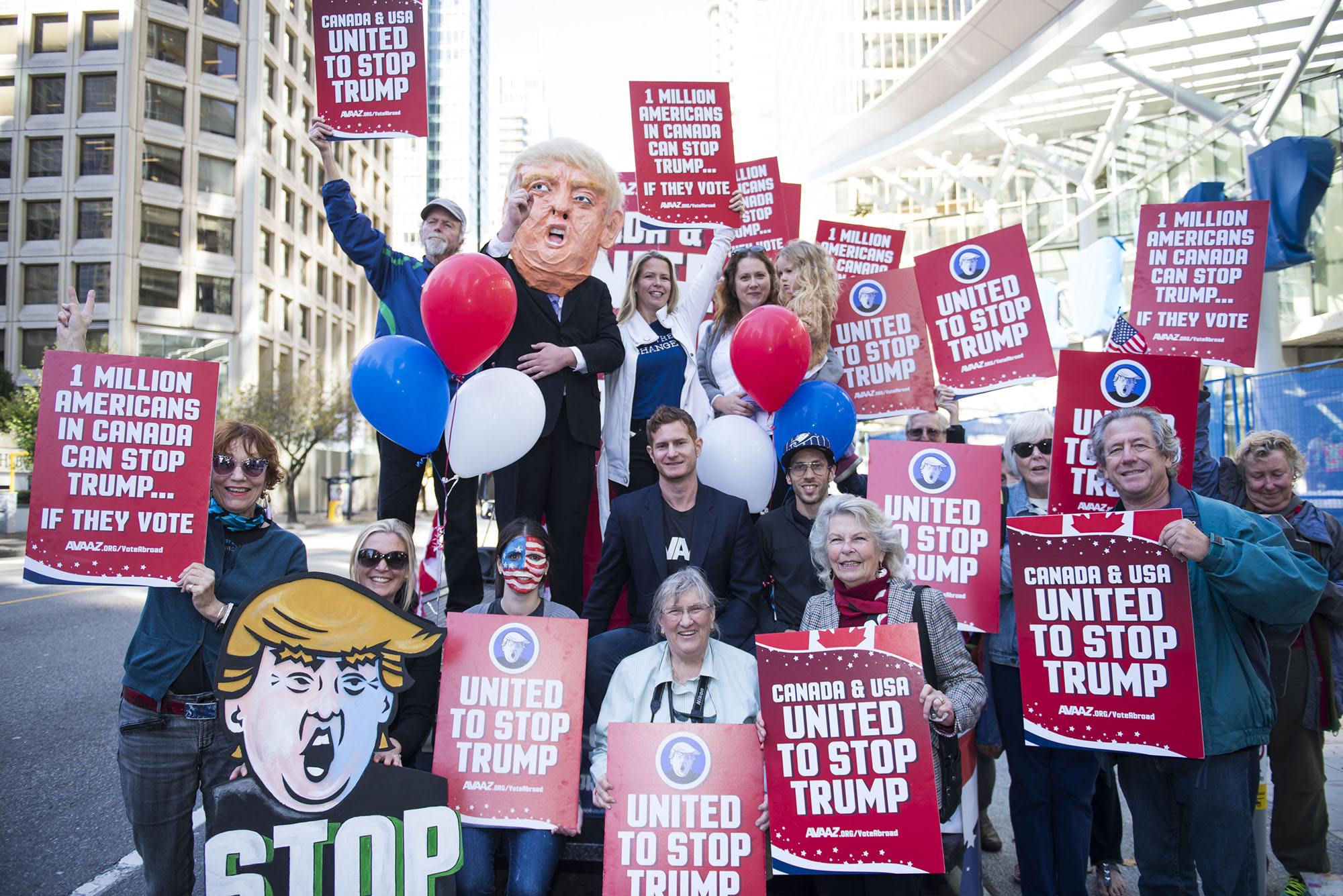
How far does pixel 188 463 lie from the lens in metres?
3.09

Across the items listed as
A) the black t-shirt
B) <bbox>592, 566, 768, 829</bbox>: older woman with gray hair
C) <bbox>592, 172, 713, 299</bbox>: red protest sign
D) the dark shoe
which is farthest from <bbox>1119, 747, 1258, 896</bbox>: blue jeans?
<bbox>592, 172, 713, 299</bbox>: red protest sign

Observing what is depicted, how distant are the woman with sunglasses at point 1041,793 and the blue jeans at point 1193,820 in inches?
10.4

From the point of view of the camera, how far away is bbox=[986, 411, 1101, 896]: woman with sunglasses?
3344 mm

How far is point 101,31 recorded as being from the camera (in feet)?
129

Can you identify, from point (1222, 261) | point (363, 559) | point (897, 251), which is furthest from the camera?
point (897, 251)

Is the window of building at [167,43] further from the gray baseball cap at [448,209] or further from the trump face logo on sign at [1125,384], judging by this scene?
the trump face logo on sign at [1125,384]

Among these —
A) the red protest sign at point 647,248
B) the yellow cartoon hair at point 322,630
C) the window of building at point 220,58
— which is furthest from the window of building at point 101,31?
the yellow cartoon hair at point 322,630

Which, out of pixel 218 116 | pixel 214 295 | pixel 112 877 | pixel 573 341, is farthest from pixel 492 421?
pixel 218 116

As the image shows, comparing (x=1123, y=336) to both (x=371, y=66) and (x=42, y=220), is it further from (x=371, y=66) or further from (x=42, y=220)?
(x=42, y=220)

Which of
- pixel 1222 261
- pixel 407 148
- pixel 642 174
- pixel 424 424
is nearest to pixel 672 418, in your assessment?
pixel 424 424

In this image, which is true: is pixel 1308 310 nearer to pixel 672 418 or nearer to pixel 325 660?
pixel 672 418

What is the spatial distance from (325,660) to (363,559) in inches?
22.1

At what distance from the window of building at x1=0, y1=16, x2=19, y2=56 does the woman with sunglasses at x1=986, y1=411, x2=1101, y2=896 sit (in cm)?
5027

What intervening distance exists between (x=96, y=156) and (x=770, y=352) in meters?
44.3
